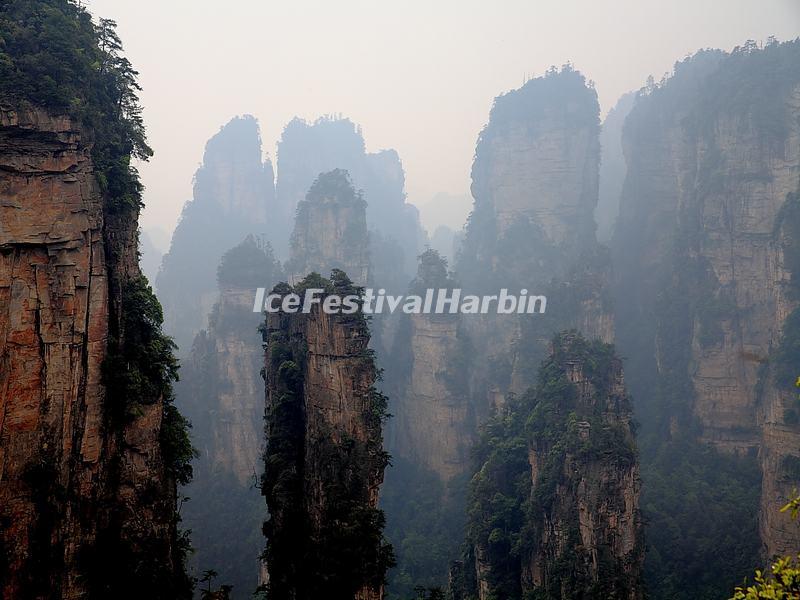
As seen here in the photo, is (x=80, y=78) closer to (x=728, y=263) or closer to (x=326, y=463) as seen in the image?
(x=326, y=463)

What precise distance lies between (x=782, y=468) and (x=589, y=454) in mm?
9735

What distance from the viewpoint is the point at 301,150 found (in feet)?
215

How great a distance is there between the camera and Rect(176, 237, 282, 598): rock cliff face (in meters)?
29.8

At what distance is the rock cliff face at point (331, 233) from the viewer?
40.1m

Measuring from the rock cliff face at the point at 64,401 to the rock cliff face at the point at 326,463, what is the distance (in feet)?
11.0

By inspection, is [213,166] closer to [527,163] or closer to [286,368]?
[527,163]

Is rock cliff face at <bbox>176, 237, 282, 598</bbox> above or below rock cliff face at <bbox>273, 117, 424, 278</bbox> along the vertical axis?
below

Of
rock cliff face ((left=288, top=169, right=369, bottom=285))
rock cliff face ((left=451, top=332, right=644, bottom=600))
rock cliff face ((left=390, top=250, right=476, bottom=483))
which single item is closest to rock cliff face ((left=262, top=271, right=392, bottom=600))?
rock cliff face ((left=451, top=332, right=644, bottom=600))

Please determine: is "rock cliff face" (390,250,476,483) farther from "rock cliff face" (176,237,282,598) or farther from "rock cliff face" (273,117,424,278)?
"rock cliff face" (273,117,424,278)

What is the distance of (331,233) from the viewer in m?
40.6

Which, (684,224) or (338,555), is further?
(684,224)

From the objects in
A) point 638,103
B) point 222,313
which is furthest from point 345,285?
point 638,103

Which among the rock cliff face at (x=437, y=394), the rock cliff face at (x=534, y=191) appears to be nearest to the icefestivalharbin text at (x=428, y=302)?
the rock cliff face at (x=437, y=394)

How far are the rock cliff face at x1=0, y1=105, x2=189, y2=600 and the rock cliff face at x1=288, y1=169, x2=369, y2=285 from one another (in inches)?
1128
